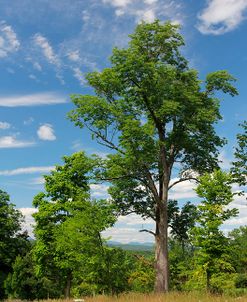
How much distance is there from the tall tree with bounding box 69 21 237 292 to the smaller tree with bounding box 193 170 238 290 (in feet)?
11.2

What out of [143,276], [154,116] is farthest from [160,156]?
[143,276]

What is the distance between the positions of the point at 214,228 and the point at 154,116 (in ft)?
26.9

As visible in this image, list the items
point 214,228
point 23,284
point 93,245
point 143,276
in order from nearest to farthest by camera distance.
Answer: point 93,245, point 214,228, point 143,276, point 23,284

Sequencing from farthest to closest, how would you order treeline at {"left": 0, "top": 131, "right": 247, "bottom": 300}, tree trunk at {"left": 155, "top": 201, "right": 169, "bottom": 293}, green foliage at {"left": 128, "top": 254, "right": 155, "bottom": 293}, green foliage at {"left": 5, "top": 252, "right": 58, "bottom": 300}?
green foliage at {"left": 5, "top": 252, "right": 58, "bottom": 300}
green foliage at {"left": 128, "top": 254, "right": 155, "bottom": 293}
tree trunk at {"left": 155, "top": 201, "right": 169, "bottom": 293}
treeline at {"left": 0, "top": 131, "right": 247, "bottom": 300}

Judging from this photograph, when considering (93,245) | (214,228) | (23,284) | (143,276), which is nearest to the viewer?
(93,245)

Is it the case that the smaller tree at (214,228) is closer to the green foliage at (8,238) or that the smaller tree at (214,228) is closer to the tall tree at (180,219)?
the tall tree at (180,219)

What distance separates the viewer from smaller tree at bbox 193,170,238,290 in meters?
24.4

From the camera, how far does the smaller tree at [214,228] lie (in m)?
24.4

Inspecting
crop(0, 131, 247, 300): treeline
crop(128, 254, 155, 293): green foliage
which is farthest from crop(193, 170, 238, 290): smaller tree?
crop(128, 254, 155, 293): green foliage

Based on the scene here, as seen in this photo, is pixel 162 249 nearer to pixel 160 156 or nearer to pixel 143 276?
pixel 160 156

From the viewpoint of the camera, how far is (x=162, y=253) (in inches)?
1091

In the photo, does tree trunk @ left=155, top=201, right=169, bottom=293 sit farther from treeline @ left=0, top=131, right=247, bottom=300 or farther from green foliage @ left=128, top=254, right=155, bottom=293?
green foliage @ left=128, top=254, right=155, bottom=293

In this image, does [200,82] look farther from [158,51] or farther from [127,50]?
[127,50]

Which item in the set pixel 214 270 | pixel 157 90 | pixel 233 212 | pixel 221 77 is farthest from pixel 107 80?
pixel 214 270
